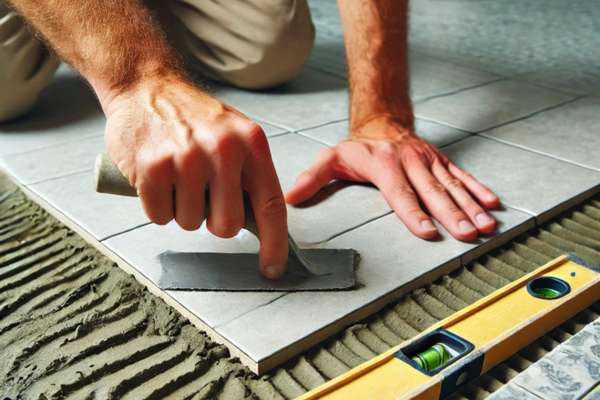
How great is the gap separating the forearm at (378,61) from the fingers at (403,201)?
24 centimetres

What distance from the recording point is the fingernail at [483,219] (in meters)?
1.34

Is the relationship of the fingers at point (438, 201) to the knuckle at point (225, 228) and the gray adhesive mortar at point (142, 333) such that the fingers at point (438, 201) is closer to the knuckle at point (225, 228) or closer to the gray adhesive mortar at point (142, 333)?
the gray adhesive mortar at point (142, 333)

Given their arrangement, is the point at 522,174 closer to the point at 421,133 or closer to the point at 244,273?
the point at 421,133

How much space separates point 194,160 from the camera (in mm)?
946

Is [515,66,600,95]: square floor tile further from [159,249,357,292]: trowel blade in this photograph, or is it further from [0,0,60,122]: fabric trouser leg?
[0,0,60,122]: fabric trouser leg

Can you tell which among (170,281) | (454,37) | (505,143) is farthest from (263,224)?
(454,37)

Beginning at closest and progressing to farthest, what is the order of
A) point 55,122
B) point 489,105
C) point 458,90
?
point 55,122 < point 489,105 < point 458,90

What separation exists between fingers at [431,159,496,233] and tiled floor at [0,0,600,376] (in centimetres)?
3

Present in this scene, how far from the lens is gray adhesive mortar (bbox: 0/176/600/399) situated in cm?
99

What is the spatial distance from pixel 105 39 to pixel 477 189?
2.82ft

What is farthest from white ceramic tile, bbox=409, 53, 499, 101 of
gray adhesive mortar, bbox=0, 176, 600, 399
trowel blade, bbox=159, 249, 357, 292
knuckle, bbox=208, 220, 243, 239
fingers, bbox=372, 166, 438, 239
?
knuckle, bbox=208, 220, 243, 239

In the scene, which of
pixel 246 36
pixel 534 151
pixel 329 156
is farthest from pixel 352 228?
pixel 246 36

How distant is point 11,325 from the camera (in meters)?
1.12

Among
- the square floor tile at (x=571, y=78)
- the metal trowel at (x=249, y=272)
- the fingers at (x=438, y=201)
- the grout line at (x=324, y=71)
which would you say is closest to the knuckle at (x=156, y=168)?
the metal trowel at (x=249, y=272)
